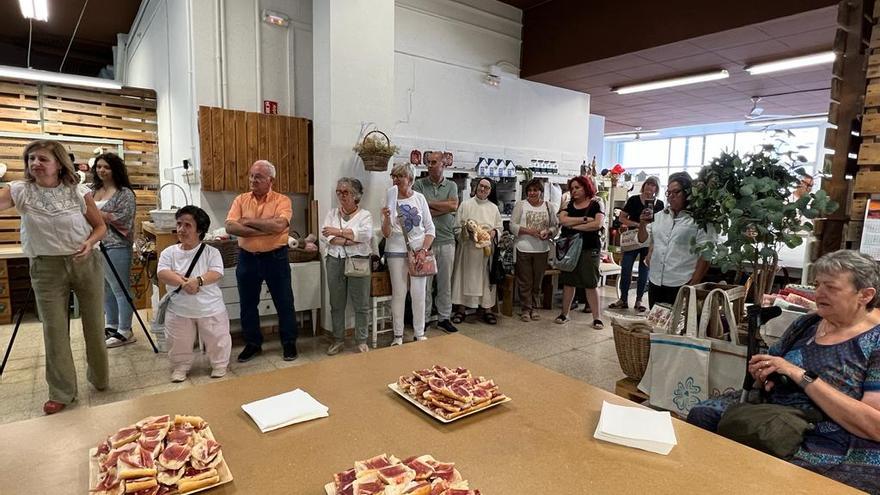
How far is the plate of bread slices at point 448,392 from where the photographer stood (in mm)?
1397

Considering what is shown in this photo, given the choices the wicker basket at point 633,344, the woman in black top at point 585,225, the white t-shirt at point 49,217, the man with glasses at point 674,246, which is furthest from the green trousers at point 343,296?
the man with glasses at point 674,246

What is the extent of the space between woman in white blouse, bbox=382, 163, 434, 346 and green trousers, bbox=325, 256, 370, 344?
0.91ft

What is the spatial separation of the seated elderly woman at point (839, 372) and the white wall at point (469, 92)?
4.17 meters

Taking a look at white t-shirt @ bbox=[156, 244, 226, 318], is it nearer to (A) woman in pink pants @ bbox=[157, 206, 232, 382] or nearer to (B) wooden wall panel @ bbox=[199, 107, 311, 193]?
(A) woman in pink pants @ bbox=[157, 206, 232, 382]

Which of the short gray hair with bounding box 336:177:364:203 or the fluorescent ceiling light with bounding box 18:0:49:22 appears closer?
the short gray hair with bounding box 336:177:364:203

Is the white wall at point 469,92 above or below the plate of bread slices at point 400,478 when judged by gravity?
above

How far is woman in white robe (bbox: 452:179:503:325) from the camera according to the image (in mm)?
4867

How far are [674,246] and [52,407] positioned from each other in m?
4.08

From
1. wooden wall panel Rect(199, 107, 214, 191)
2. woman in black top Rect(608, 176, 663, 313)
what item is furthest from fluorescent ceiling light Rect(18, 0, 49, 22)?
woman in black top Rect(608, 176, 663, 313)

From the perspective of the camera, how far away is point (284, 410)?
4.54 ft

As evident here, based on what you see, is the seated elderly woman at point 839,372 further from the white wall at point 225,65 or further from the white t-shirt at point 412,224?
the white wall at point 225,65

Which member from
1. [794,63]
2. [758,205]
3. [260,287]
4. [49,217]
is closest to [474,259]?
[260,287]

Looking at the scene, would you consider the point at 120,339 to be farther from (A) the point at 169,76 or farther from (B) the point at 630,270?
(B) the point at 630,270

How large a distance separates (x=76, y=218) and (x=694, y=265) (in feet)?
12.8
